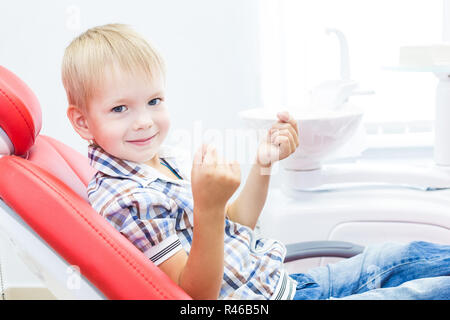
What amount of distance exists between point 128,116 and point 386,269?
55cm

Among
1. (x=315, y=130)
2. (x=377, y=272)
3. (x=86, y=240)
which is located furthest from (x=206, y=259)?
(x=315, y=130)

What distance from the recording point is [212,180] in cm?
72

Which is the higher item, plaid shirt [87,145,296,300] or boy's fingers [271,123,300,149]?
boy's fingers [271,123,300,149]

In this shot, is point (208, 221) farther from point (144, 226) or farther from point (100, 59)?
point (100, 59)

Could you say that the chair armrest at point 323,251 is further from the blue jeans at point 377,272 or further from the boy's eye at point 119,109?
the boy's eye at point 119,109

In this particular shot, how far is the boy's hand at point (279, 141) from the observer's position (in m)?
1.00

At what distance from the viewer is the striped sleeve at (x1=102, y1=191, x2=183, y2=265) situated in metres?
0.80

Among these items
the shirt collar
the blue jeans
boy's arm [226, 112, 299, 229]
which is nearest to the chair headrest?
the shirt collar

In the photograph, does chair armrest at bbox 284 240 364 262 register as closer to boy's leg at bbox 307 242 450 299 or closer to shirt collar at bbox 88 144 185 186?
boy's leg at bbox 307 242 450 299

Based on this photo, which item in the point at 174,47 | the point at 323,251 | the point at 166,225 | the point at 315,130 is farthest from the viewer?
the point at 174,47

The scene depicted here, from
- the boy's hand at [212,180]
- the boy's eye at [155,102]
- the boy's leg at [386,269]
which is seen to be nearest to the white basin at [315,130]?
the boy's leg at [386,269]

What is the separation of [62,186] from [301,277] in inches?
19.5

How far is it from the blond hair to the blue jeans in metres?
0.47
